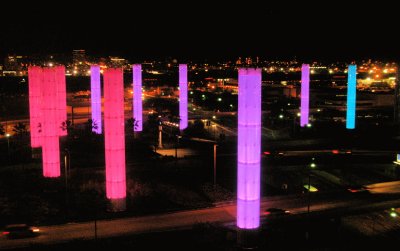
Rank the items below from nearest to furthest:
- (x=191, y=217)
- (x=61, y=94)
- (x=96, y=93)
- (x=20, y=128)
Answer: (x=191, y=217)
(x=61, y=94)
(x=96, y=93)
(x=20, y=128)

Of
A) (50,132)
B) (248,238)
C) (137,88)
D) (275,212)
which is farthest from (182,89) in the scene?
(248,238)

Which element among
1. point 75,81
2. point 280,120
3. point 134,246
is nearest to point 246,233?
point 134,246

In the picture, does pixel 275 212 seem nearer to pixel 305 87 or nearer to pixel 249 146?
pixel 249 146

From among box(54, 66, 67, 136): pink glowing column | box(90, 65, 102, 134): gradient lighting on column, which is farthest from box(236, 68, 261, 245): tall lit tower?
box(90, 65, 102, 134): gradient lighting on column

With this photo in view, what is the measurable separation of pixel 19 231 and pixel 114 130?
756 cm

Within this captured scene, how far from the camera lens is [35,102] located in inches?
1677

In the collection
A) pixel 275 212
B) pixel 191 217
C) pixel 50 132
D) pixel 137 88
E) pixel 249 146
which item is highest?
pixel 137 88

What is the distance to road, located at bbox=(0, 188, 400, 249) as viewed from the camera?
26.7 metres

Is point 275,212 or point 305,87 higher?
point 305,87

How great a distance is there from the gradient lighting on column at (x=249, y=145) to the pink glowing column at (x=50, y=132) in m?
16.7

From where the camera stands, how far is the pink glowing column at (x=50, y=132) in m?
34.3

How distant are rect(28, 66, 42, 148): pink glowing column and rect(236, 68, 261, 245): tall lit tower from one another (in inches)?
921

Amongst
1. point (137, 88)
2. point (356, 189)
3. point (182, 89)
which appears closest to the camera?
point (356, 189)

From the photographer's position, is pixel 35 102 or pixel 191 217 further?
pixel 35 102
